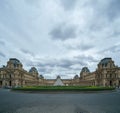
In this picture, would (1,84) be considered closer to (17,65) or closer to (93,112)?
(17,65)

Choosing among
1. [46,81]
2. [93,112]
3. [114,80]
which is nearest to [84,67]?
[46,81]

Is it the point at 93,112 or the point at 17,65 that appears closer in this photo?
the point at 93,112

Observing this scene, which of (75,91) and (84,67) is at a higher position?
(84,67)

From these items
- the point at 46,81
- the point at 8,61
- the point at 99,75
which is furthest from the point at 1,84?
the point at 46,81

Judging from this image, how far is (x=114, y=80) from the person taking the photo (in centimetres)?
7975

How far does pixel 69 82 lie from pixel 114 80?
330 feet

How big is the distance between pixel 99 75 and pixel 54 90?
62838mm

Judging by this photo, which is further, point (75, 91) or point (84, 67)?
point (84, 67)

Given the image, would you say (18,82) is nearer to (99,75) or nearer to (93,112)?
(99,75)

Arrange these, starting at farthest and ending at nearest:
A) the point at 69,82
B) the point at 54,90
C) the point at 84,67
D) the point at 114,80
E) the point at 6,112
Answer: the point at 69,82 < the point at 84,67 < the point at 114,80 < the point at 54,90 < the point at 6,112

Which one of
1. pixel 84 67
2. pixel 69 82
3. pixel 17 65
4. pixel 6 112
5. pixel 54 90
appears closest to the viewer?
pixel 6 112

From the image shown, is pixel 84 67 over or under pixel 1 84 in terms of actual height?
over

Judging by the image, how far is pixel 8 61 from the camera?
3260 inches

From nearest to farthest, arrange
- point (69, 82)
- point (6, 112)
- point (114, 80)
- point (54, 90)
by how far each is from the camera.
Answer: point (6, 112) → point (54, 90) → point (114, 80) → point (69, 82)
